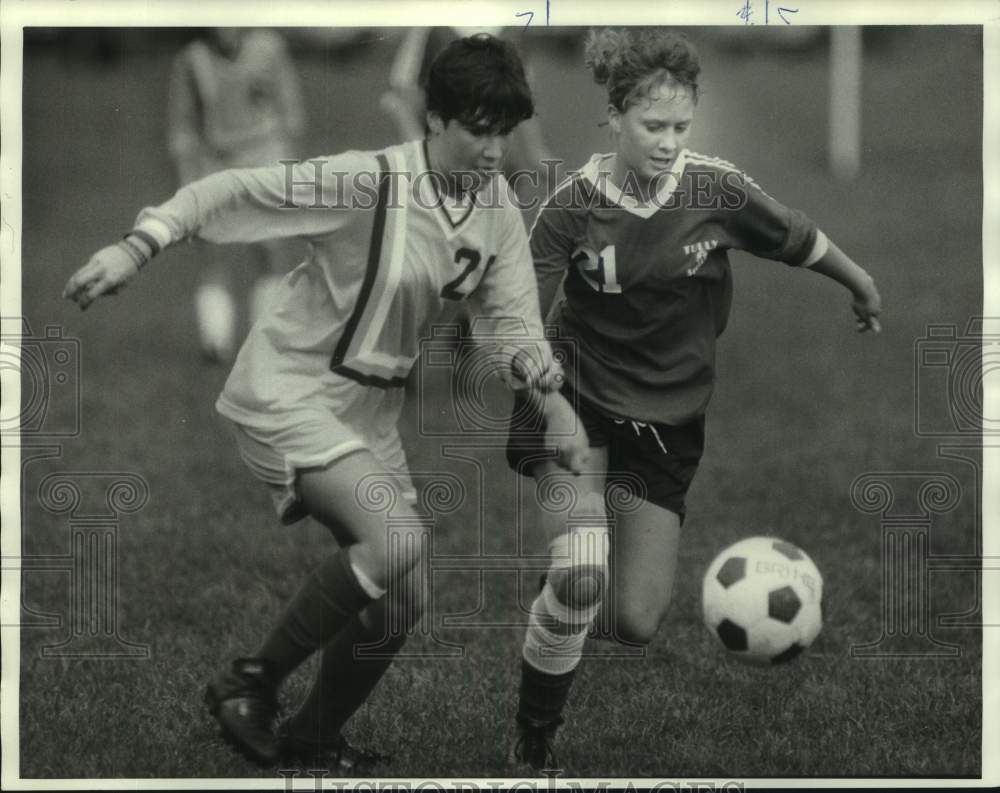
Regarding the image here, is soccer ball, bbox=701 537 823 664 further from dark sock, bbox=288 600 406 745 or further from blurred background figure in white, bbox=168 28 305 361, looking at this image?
blurred background figure in white, bbox=168 28 305 361

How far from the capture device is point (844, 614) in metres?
5.09

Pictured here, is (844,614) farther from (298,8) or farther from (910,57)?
(298,8)

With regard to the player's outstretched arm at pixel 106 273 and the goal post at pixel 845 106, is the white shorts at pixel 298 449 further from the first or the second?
the goal post at pixel 845 106

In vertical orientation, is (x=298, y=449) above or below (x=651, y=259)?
below

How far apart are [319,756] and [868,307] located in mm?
1814

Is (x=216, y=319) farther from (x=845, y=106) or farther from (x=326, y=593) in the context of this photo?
(x=326, y=593)

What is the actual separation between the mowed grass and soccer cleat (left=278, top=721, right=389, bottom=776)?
3.3 inches

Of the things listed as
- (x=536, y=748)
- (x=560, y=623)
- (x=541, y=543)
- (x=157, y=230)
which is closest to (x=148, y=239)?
(x=157, y=230)

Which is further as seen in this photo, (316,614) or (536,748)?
(536,748)

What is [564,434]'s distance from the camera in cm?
416

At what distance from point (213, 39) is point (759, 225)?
5.53 ft

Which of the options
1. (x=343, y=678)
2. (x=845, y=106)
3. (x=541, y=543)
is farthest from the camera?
(x=541, y=543)

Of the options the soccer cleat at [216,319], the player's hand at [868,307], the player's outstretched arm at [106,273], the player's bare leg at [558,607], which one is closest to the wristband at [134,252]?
the player's outstretched arm at [106,273]

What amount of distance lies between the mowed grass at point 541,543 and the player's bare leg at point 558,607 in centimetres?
11
